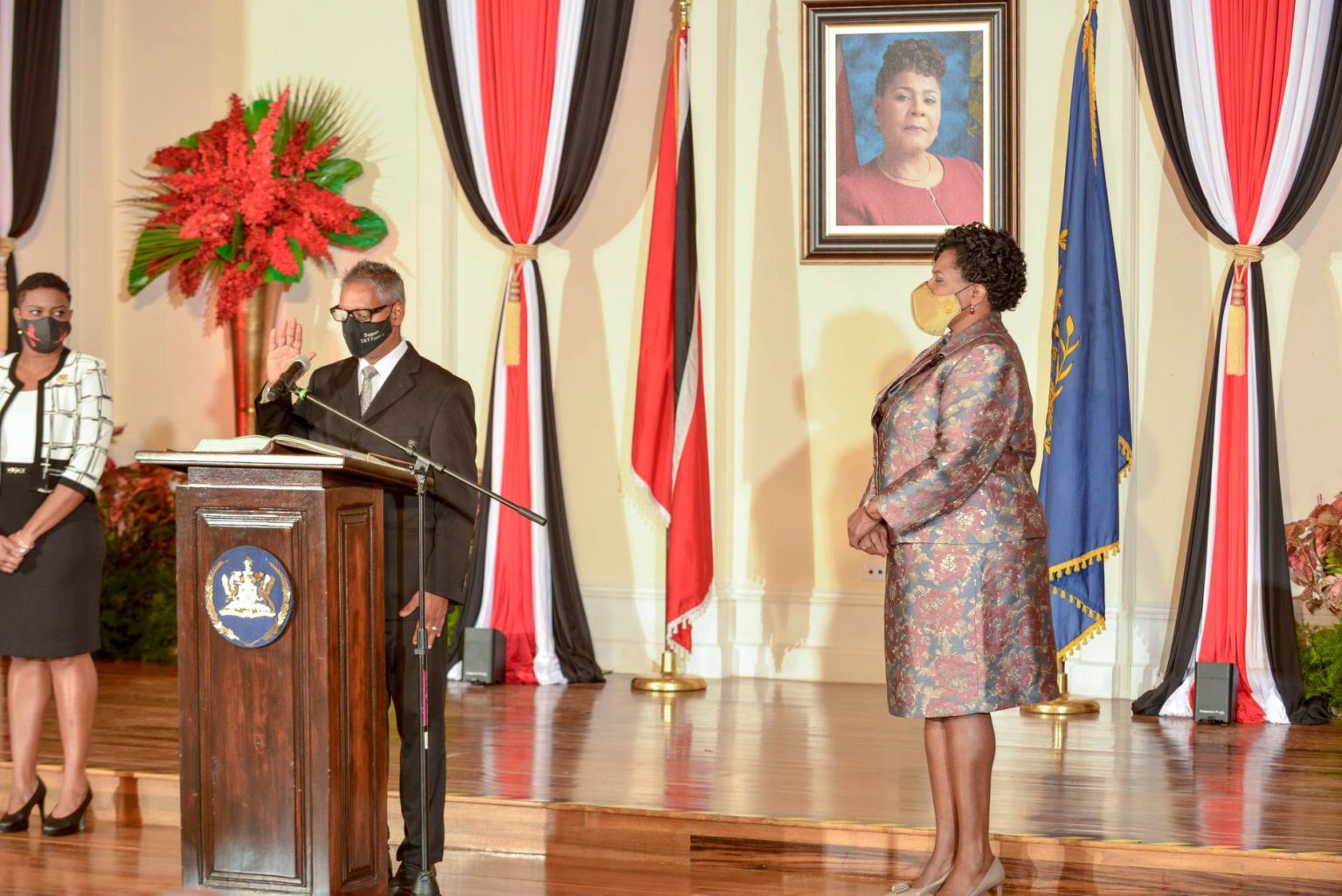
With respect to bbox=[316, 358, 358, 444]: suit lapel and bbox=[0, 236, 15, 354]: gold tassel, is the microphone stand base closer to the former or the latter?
bbox=[316, 358, 358, 444]: suit lapel

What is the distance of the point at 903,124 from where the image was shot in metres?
6.88

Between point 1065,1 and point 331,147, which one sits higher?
point 1065,1

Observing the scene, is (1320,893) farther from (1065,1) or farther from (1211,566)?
(1065,1)

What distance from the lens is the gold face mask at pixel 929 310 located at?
684cm

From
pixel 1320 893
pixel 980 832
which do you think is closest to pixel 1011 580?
pixel 980 832

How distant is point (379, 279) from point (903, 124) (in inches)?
147

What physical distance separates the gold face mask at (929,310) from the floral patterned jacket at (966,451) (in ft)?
9.90

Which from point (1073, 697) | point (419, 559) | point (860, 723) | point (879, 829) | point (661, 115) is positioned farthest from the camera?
point (661, 115)

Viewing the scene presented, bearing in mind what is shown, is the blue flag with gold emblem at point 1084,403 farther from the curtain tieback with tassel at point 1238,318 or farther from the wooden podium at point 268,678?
the wooden podium at point 268,678

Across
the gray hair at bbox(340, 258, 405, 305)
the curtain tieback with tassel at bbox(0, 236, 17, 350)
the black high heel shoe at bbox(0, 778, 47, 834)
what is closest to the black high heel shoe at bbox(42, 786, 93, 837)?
the black high heel shoe at bbox(0, 778, 47, 834)

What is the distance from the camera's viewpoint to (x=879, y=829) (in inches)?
168

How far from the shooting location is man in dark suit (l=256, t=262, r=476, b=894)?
3766 mm

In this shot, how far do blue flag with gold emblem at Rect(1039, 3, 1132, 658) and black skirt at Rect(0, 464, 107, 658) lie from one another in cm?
365

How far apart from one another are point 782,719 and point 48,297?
121 inches
